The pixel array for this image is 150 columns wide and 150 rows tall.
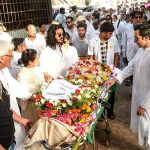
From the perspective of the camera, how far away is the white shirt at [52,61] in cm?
527

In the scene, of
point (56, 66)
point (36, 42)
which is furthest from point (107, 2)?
point (56, 66)

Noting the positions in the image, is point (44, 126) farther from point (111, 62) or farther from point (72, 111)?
point (111, 62)

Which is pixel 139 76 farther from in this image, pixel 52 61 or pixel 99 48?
pixel 99 48

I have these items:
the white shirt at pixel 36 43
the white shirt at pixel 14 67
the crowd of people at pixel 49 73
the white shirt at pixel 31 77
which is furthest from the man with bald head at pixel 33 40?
the white shirt at pixel 31 77

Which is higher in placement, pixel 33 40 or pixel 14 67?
pixel 33 40

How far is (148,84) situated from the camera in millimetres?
4590

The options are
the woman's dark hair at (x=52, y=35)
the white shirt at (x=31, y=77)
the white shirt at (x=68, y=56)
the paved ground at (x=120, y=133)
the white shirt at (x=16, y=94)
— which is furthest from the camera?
the white shirt at (x=68, y=56)

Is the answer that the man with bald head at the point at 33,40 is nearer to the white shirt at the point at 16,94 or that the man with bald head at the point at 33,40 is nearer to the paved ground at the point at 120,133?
the paved ground at the point at 120,133

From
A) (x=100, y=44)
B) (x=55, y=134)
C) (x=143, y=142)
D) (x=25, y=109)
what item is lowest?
(x=143, y=142)

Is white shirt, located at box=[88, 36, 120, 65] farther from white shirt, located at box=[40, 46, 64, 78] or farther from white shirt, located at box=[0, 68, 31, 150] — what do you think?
white shirt, located at box=[0, 68, 31, 150]

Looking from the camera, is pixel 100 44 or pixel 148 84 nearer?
pixel 148 84

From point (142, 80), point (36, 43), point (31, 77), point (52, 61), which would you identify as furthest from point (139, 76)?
point (36, 43)

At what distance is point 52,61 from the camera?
211 inches

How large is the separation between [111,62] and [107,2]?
3297 centimetres
